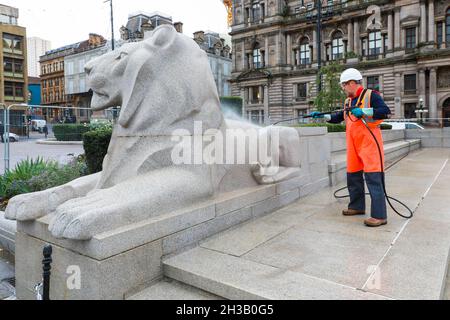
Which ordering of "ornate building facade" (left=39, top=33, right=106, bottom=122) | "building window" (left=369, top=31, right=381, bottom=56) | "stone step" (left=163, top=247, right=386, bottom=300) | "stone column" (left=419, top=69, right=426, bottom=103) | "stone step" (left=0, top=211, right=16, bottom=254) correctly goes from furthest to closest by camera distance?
"ornate building facade" (left=39, top=33, right=106, bottom=122)
"building window" (left=369, top=31, right=381, bottom=56)
"stone column" (left=419, top=69, right=426, bottom=103)
"stone step" (left=0, top=211, right=16, bottom=254)
"stone step" (left=163, top=247, right=386, bottom=300)

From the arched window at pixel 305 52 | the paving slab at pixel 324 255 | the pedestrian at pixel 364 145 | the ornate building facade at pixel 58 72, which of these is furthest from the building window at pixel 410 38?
the ornate building facade at pixel 58 72

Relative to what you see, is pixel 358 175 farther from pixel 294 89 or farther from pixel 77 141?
pixel 294 89

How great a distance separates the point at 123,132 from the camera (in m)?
3.54

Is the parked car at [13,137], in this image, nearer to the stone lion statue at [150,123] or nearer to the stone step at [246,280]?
the stone lion statue at [150,123]

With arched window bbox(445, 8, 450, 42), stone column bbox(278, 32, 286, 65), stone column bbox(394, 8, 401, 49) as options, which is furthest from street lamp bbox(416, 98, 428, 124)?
stone column bbox(278, 32, 286, 65)

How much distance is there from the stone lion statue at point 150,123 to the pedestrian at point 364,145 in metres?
1.66

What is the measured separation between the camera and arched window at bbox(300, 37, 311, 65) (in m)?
49.0

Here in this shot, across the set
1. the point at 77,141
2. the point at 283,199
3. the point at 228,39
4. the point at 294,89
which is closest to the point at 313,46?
the point at 294,89

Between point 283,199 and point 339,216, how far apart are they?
0.84 meters

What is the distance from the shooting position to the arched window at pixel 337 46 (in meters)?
47.2

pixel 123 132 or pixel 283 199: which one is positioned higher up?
pixel 123 132

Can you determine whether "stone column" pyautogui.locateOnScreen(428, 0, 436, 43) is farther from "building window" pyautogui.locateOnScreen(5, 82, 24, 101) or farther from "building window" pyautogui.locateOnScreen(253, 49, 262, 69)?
"building window" pyautogui.locateOnScreen(5, 82, 24, 101)

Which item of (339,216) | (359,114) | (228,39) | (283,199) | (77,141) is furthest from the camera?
(228,39)

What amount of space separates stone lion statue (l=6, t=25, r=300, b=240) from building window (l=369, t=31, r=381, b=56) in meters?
46.9
